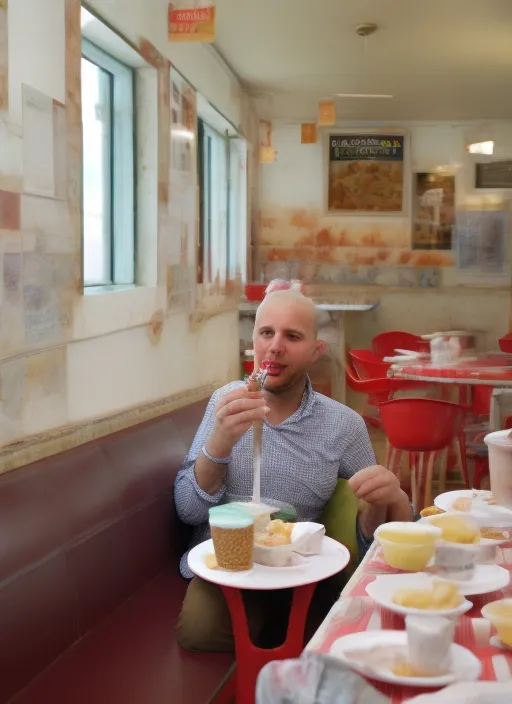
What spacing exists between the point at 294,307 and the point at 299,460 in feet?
1.65

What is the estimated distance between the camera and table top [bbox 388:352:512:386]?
541 centimetres

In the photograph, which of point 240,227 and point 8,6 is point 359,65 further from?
point 8,6

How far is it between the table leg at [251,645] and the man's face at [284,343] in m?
0.86

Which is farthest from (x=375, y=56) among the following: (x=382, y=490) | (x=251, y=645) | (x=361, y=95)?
(x=251, y=645)

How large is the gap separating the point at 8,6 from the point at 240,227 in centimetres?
579

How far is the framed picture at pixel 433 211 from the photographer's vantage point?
9430mm

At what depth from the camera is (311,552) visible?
7.04 ft

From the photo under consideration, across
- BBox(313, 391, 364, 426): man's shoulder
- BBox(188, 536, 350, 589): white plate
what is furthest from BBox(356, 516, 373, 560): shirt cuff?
BBox(188, 536, 350, 589): white plate

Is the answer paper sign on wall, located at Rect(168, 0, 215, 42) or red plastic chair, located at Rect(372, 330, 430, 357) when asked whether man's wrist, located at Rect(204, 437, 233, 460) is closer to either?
paper sign on wall, located at Rect(168, 0, 215, 42)

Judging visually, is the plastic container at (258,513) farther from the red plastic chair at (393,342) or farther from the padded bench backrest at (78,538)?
the red plastic chair at (393,342)

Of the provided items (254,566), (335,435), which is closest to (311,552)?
(254,566)

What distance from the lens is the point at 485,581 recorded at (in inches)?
66.8

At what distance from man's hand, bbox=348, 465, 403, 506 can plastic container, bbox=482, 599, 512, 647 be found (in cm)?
75

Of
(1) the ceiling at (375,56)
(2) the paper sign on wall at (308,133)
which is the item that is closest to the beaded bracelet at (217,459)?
(1) the ceiling at (375,56)
